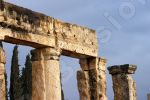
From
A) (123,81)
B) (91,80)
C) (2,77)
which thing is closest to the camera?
(2,77)

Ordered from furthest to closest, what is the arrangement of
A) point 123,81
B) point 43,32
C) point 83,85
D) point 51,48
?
point 123,81, point 83,85, point 51,48, point 43,32

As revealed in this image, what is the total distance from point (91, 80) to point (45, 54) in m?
2.92

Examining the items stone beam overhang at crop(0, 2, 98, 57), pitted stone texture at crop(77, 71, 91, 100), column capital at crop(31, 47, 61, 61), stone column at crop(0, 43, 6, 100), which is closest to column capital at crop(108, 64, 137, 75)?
stone beam overhang at crop(0, 2, 98, 57)

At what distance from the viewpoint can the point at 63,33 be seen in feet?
64.0

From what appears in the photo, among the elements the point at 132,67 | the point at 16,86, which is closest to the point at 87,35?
the point at 132,67

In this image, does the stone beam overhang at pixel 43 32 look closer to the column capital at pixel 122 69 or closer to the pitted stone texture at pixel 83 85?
the pitted stone texture at pixel 83 85

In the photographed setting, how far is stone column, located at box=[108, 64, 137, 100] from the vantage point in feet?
76.2

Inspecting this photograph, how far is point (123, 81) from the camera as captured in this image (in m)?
23.4

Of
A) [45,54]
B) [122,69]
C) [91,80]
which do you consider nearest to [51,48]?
[45,54]

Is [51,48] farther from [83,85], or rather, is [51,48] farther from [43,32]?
[83,85]

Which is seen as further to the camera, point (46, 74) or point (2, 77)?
point (46, 74)

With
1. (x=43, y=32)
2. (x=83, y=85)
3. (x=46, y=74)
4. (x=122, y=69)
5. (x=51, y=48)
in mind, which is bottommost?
(x=83, y=85)

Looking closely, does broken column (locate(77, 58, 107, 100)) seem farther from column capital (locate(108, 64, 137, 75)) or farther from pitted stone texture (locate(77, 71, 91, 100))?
column capital (locate(108, 64, 137, 75))

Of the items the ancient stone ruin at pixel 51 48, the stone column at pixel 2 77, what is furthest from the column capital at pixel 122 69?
the stone column at pixel 2 77
